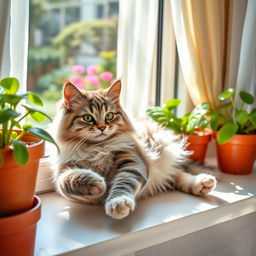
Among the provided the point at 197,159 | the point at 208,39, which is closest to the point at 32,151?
the point at 197,159

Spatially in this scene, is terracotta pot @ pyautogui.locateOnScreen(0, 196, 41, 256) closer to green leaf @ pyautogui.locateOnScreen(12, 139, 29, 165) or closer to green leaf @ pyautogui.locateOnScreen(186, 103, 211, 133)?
green leaf @ pyautogui.locateOnScreen(12, 139, 29, 165)

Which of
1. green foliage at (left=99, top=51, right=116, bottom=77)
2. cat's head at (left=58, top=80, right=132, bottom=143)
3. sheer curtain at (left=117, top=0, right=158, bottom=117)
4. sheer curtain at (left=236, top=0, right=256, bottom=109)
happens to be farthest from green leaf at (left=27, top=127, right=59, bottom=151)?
green foliage at (left=99, top=51, right=116, bottom=77)

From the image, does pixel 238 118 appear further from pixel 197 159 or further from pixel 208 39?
pixel 208 39

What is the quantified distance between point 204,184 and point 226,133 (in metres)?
0.26

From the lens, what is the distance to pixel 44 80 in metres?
4.55

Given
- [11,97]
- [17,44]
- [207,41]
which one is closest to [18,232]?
[11,97]

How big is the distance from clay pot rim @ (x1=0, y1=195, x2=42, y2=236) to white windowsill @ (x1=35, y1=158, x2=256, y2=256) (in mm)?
151

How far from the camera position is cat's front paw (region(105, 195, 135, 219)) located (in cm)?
108

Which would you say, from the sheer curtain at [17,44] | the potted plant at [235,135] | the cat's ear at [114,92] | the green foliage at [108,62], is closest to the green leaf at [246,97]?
the potted plant at [235,135]

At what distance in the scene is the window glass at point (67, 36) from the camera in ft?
15.3

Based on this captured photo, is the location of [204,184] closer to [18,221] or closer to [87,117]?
[87,117]

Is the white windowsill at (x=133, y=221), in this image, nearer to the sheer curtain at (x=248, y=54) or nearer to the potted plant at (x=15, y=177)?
the potted plant at (x=15, y=177)

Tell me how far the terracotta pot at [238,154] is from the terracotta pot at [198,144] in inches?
2.3

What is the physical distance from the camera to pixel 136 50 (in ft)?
5.22
